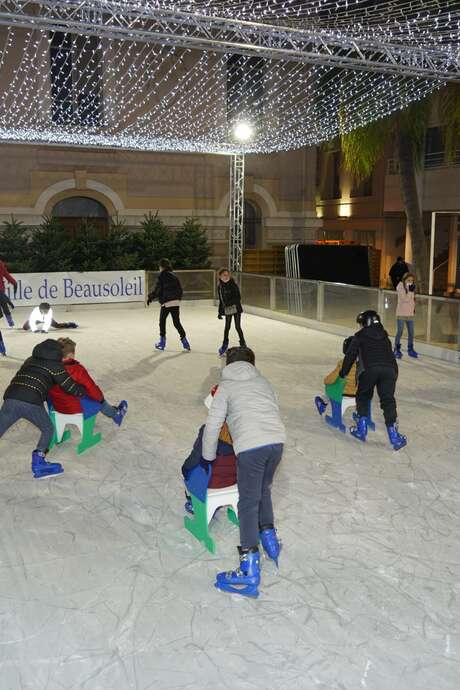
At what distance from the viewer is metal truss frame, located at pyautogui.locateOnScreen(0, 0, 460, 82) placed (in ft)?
26.5

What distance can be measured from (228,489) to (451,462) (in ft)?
8.52

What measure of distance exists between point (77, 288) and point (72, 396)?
10.6 m

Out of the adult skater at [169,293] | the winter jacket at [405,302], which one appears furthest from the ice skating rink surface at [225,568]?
the adult skater at [169,293]

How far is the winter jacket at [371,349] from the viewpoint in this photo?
611 centimetres

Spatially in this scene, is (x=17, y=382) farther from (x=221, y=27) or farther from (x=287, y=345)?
(x=287, y=345)

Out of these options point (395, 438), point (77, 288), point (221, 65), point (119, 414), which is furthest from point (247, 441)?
point (221, 65)

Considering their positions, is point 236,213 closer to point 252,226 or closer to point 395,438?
point 252,226

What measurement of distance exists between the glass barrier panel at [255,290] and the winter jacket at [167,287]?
4641mm

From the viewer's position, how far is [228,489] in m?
4.34

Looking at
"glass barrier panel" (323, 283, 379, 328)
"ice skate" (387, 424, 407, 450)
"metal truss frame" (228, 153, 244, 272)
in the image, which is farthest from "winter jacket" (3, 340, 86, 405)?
"metal truss frame" (228, 153, 244, 272)

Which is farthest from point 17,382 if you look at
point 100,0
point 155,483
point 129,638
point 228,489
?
point 100,0

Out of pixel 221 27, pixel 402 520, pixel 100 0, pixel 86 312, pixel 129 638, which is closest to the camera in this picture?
pixel 129 638

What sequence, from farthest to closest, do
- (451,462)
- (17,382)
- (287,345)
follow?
(287,345) → (451,462) → (17,382)

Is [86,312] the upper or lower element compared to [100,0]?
lower
